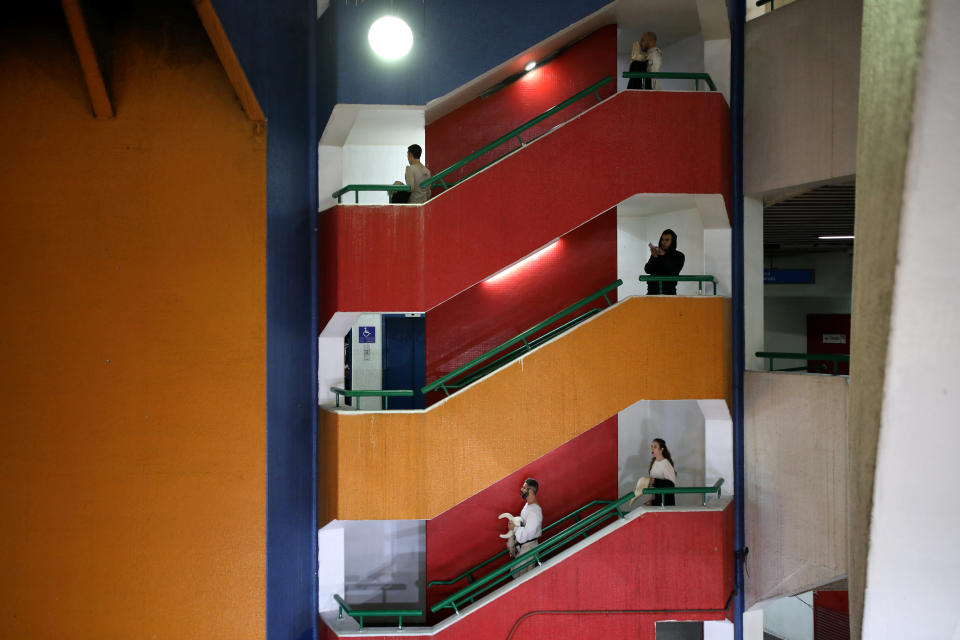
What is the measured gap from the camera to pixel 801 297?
53.9 ft

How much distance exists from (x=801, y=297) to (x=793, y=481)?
8.71 m

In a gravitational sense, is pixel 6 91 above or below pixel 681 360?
above

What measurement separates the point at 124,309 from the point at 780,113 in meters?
7.85

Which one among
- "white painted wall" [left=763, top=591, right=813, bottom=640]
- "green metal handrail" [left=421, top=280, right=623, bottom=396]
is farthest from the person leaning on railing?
"white painted wall" [left=763, top=591, right=813, bottom=640]

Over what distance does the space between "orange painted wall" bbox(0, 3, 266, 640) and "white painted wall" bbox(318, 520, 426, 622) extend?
8.47ft

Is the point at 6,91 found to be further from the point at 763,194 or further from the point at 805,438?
the point at 805,438

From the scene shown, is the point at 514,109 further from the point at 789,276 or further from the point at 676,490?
the point at 789,276

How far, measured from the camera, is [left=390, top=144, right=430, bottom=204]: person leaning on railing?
8898mm

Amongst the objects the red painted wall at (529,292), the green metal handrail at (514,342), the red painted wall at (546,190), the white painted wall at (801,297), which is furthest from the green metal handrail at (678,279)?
the white painted wall at (801,297)

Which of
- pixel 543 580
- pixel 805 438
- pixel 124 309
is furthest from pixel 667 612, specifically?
pixel 124 309

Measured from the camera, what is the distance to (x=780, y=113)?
898 cm

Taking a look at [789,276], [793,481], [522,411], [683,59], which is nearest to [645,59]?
[683,59]

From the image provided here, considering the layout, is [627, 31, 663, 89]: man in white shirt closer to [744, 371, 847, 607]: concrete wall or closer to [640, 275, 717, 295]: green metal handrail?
[640, 275, 717, 295]: green metal handrail

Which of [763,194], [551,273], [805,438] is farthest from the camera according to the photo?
[551,273]
